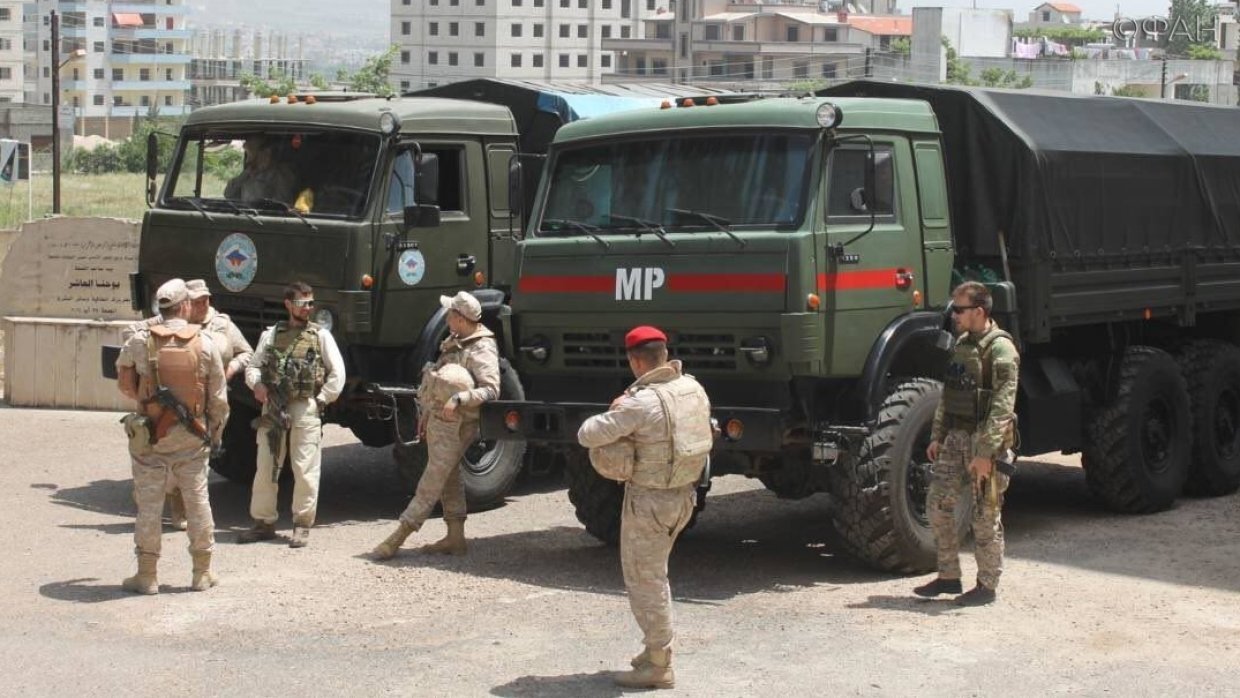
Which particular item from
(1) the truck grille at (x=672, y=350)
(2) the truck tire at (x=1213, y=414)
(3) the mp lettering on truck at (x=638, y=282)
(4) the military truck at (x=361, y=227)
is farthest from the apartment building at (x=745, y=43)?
(3) the mp lettering on truck at (x=638, y=282)

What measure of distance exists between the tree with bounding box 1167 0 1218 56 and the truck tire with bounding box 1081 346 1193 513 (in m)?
170

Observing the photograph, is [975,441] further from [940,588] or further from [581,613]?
[581,613]

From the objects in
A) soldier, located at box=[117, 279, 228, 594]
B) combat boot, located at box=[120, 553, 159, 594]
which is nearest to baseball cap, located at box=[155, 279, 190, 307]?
soldier, located at box=[117, 279, 228, 594]

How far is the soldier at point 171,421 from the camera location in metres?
9.54

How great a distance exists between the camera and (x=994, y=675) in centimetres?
805

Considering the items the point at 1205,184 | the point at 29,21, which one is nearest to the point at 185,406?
the point at 1205,184

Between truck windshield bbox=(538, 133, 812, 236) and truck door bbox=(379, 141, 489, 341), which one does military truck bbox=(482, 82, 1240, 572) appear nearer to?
truck windshield bbox=(538, 133, 812, 236)

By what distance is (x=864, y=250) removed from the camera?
10094mm

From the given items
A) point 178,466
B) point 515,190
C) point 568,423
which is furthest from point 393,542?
point 515,190

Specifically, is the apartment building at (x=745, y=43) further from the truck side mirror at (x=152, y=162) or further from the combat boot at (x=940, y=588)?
the combat boot at (x=940, y=588)

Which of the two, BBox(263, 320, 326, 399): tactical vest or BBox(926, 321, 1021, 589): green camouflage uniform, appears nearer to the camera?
BBox(926, 321, 1021, 589): green camouflage uniform

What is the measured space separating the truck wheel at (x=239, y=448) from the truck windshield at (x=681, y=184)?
12.4 ft

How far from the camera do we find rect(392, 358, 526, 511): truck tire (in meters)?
12.3

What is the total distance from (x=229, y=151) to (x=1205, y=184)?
23.1 ft
